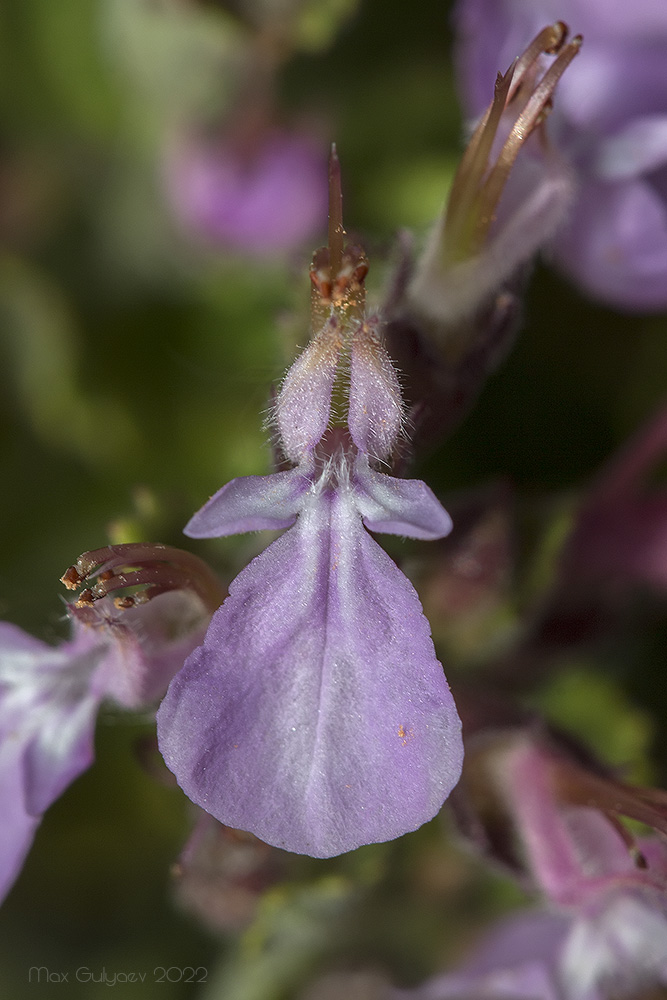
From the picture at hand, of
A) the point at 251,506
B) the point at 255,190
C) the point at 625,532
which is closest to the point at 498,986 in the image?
the point at 625,532

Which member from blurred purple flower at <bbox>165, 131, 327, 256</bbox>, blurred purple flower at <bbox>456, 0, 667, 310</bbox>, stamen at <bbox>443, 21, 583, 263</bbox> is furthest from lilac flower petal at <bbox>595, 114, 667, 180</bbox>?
blurred purple flower at <bbox>165, 131, 327, 256</bbox>

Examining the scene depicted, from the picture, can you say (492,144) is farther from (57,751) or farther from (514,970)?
(514,970)

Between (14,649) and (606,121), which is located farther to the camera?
(606,121)

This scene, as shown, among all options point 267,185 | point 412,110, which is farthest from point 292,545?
point 412,110

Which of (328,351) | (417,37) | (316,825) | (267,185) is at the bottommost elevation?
(316,825)

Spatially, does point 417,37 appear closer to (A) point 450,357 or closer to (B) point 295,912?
(A) point 450,357
